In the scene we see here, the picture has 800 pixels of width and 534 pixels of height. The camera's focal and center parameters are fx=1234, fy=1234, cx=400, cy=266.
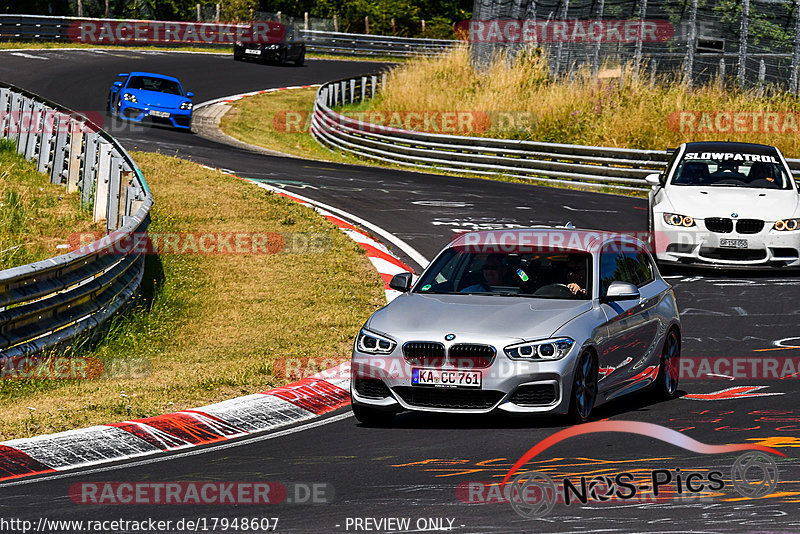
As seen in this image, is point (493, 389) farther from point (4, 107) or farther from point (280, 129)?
point (280, 129)

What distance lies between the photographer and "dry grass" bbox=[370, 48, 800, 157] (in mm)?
29281

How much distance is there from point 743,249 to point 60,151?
37.2 feet

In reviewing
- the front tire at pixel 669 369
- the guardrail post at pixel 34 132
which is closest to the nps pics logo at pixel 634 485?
the front tire at pixel 669 369

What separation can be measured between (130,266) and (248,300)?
1.67 m

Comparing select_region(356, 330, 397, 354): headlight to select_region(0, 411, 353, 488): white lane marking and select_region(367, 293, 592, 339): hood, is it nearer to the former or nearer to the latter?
select_region(367, 293, 592, 339): hood

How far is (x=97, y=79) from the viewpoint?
42.9 m

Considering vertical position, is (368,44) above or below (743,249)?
above

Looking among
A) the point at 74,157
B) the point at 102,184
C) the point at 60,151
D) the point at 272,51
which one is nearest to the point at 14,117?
the point at 60,151

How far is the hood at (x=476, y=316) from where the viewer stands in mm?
8414

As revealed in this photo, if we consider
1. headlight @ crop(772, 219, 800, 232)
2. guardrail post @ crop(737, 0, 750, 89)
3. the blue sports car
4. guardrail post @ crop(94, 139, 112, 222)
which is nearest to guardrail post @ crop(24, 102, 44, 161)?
guardrail post @ crop(94, 139, 112, 222)

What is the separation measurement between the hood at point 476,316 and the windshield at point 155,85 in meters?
26.4

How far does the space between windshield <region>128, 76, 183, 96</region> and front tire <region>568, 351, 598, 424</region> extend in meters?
27.4

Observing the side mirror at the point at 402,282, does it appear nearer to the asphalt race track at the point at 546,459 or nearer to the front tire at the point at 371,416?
the asphalt race track at the point at 546,459

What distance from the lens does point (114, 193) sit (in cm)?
1722
